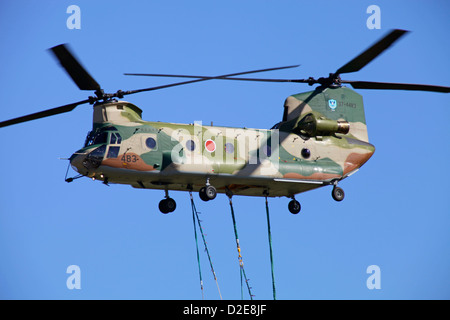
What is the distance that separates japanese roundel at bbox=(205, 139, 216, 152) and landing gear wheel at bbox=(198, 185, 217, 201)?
1.41 m

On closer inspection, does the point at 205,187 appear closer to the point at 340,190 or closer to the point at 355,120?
the point at 340,190

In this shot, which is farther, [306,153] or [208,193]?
[306,153]

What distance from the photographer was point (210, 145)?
33.8 meters

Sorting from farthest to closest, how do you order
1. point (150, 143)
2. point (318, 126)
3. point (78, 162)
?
point (318, 126)
point (150, 143)
point (78, 162)

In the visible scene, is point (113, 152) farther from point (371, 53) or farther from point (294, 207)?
point (371, 53)

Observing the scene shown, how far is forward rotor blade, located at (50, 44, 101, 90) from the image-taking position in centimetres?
3216

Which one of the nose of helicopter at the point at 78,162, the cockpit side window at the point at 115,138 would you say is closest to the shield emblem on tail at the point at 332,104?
the cockpit side window at the point at 115,138

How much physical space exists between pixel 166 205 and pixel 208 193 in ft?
7.71

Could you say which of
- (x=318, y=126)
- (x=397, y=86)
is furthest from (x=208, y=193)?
(x=397, y=86)

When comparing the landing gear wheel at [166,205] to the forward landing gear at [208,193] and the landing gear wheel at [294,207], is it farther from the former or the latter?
the landing gear wheel at [294,207]

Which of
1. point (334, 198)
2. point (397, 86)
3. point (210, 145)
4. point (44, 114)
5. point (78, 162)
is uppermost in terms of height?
point (397, 86)

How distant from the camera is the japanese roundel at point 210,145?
33.7 meters
